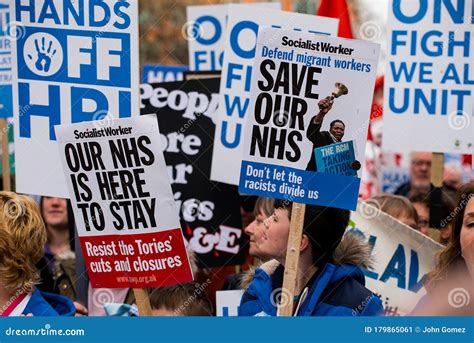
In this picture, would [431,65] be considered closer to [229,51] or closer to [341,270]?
[229,51]

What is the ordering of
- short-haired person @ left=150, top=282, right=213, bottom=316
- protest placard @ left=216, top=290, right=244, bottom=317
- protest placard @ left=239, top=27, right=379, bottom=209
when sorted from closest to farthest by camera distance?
1. protest placard @ left=239, top=27, right=379, bottom=209
2. short-haired person @ left=150, top=282, right=213, bottom=316
3. protest placard @ left=216, top=290, right=244, bottom=317

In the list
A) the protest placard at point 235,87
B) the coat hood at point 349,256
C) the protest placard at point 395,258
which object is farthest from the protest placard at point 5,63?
the protest placard at point 395,258

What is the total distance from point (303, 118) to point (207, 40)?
254cm

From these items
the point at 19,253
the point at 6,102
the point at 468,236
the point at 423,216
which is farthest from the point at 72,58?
the point at 423,216

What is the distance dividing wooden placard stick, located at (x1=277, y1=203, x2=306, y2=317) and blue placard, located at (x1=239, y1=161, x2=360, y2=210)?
0.07 metres

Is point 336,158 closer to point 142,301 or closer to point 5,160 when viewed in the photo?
point 142,301

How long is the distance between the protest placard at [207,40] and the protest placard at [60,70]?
1.97m

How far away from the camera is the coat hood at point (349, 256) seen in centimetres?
A: 499

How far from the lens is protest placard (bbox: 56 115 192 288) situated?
16.0 feet

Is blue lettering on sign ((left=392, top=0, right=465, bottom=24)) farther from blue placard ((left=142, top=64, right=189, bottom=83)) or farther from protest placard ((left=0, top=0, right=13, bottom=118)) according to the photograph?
blue placard ((left=142, top=64, right=189, bottom=83))

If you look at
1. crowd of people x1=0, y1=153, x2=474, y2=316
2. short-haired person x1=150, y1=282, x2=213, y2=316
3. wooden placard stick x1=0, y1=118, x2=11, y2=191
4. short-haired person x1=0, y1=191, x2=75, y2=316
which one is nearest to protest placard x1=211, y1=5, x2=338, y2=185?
crowd of people x1=0, y1=153, x2=474, y2=316

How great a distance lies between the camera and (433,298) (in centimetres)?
540

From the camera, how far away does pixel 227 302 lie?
561cm

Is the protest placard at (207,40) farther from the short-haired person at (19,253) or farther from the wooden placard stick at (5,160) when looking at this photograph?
the short-haired person at (19,253)
